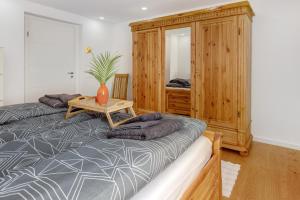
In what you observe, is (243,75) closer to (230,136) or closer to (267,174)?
(230,136)

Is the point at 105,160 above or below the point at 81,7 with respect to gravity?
below

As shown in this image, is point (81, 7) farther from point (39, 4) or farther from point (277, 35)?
point (277, 35)

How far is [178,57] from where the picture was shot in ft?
10.5

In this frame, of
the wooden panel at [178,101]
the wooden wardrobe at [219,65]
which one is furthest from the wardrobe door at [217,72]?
the wooden panel at [178,101]

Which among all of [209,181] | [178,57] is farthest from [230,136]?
[209,181]

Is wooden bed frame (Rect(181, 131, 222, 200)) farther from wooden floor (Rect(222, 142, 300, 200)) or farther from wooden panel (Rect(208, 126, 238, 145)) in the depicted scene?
wooden panel (Rect(208, 126, 238, 145))

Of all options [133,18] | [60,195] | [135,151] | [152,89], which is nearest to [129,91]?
[152,89]

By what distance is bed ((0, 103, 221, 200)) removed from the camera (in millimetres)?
682

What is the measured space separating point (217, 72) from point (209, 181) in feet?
6.12

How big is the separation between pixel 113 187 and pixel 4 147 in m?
0.79

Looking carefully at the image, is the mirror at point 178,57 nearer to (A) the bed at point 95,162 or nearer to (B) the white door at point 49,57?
(A) the bed at point 95,162

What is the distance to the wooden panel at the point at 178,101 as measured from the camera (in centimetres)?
319

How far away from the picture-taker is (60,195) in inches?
24.9

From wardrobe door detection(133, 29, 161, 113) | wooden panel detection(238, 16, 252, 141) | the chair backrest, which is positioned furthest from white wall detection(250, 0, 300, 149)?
the chair backrest
